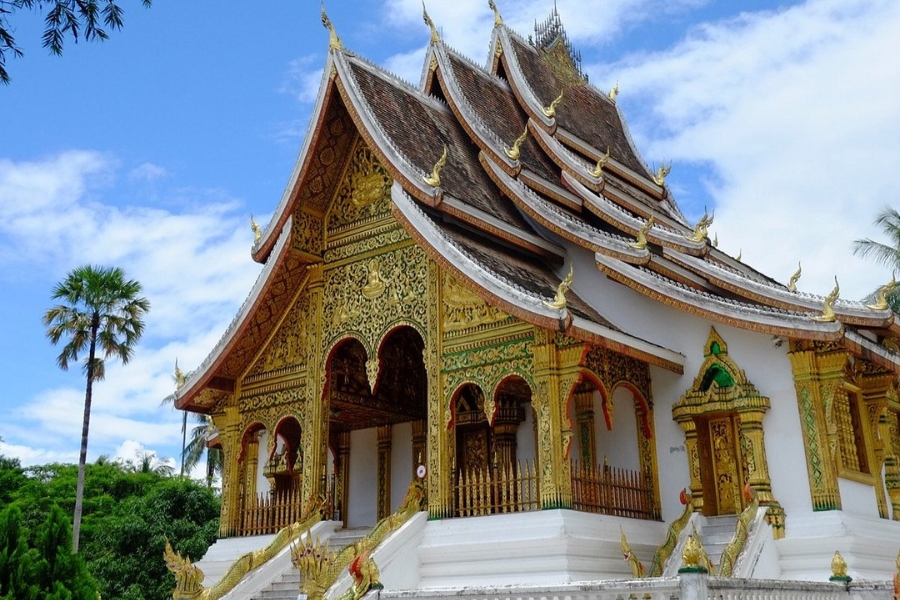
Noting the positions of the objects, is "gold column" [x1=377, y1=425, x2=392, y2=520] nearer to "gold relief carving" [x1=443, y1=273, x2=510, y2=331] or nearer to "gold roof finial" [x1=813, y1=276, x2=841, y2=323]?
"gold relief carving" [x1=443, y1=273, x2=510, y2=331]

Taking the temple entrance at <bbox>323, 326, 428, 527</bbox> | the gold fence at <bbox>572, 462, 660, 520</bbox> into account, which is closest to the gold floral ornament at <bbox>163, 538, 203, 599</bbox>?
the temple entrance at <bbox>323, 326, 428, 527</bbox>

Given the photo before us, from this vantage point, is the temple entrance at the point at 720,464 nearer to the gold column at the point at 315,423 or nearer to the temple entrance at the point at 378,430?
the temple entrance at the point at 378,430

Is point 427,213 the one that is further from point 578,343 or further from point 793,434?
point 793,434

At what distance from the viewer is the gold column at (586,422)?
9.91 meters

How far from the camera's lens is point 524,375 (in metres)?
8.98

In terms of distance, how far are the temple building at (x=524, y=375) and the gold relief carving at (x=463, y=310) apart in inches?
1.1

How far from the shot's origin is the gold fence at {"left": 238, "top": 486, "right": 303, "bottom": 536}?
1074 centimetres

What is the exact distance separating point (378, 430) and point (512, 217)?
138 inches

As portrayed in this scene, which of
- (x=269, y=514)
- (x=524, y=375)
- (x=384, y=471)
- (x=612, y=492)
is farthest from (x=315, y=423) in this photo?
(x=612, y=492)

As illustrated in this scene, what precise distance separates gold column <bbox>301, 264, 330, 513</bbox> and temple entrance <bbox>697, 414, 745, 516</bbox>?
415 centimetres

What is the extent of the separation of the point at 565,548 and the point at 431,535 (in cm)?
153

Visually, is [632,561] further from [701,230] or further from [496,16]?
[496,16]

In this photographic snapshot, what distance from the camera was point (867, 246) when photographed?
983 inches

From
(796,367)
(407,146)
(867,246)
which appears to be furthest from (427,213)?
(867,246)
